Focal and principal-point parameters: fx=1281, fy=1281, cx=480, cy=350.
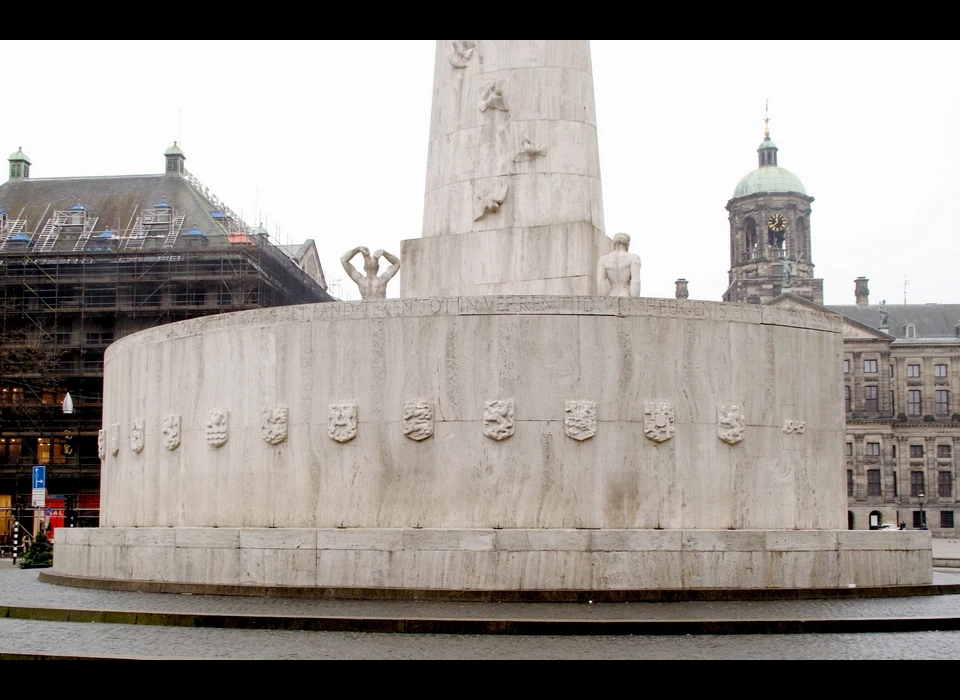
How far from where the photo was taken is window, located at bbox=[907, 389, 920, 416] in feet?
370

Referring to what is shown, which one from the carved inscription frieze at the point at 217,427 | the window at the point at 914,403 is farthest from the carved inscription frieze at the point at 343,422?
the window at the point at 914,403

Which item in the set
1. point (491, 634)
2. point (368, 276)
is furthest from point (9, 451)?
point (491, 634)

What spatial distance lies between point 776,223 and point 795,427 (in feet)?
352

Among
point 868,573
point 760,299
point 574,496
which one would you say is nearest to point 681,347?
point 574,496

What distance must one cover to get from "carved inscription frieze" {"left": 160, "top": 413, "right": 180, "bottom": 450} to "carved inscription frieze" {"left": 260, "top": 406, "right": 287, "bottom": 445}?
6.19 feet

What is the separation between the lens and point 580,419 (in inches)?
624

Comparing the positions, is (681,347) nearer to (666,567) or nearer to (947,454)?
(666,567)

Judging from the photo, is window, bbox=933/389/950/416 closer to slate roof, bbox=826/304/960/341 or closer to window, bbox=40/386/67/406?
slate roof, bbox=826/304/960/341

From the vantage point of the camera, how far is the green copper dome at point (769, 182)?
12125cm

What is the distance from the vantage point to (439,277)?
20.1m

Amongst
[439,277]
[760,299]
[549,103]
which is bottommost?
[439,277]

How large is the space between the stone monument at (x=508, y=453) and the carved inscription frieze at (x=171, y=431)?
1.8 inches

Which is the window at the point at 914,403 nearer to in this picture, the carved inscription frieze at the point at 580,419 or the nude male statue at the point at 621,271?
the nude male statue at the point at 621,271
